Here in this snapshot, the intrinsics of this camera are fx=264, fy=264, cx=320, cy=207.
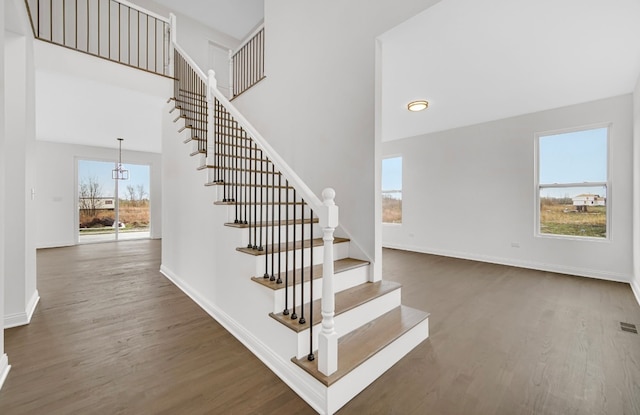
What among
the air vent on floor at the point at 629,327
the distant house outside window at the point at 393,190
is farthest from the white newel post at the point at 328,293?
the distant house outside window at the point at 393,190

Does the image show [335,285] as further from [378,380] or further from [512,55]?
[512,55]

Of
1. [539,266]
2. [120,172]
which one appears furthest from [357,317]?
[120,172]

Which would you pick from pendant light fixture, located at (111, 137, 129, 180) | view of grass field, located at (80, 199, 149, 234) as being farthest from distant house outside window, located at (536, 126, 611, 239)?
view of grass field, located at (80, 199, 149, 234)

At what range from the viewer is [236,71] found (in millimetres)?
5051

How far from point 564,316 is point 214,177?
12.5 ft

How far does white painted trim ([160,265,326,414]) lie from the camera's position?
1.47 m

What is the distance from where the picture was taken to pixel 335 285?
218 centimetres

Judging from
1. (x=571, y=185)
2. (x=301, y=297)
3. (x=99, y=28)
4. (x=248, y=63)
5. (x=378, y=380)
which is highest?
(x=99, y=28)

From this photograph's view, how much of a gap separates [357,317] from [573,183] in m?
4.44

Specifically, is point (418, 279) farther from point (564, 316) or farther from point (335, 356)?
point (335, 356)

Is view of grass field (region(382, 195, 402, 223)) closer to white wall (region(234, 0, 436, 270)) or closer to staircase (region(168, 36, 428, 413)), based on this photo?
white wall (region(234, 0, 436, 270))

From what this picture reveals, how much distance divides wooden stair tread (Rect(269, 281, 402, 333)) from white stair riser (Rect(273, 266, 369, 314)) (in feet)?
0.13

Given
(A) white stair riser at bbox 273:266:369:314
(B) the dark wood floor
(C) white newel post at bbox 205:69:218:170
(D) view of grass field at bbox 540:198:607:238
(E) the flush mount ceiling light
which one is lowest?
(B) the dark wood floor

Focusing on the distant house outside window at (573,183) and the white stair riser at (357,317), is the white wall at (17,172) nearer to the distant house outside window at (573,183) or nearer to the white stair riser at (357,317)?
the white stair riser at (357,317)
